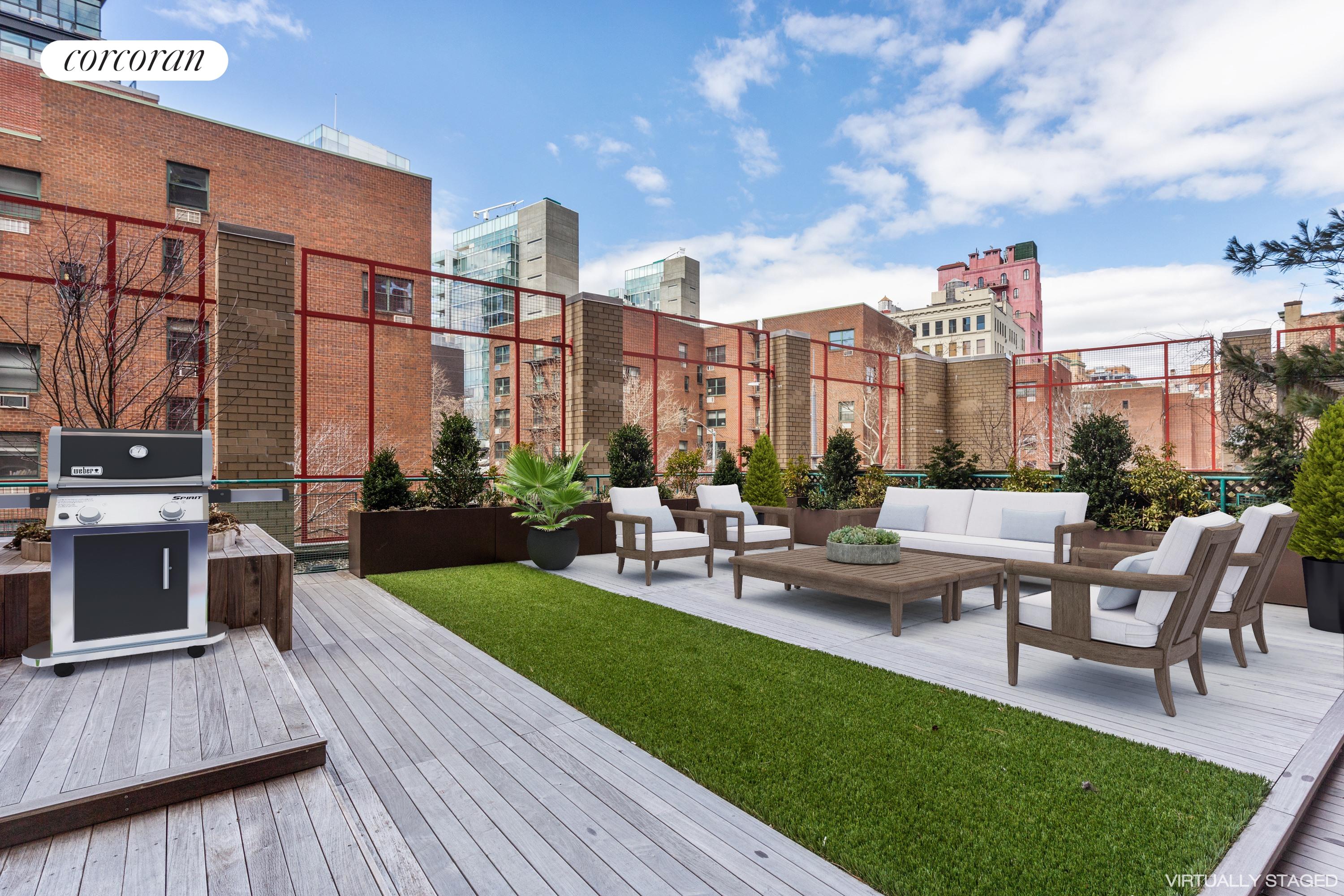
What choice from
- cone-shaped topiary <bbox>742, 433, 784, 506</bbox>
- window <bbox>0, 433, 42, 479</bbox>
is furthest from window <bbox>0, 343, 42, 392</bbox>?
cone-shaped topiary <bbox>742, 433, 784, 506</bbox>

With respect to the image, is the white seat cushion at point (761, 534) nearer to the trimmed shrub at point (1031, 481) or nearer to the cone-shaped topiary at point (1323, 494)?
the trimmed shrub at point (1031, 481)

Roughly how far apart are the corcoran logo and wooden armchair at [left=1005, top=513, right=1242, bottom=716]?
22.8 feet

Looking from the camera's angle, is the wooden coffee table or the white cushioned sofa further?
the white cushioned sofa

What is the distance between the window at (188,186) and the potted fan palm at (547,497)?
16969 mm

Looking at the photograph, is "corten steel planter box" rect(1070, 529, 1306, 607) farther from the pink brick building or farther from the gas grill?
the pink brick building

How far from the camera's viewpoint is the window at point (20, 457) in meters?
13.9

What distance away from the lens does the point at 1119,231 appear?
17484mm

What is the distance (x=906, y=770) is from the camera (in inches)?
87.2

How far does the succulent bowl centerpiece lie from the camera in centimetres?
482

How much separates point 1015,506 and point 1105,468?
1146 mm

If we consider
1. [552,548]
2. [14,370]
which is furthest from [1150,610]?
[14,370]

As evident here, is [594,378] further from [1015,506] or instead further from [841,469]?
[1015,506]

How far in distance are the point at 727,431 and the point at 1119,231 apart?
65.2ft

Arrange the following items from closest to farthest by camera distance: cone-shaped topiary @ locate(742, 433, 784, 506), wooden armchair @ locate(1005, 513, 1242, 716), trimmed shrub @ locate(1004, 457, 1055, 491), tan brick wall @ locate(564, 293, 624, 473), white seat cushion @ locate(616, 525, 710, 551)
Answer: wooden armchair @ locate(1005, 513, 1242, 716), white seat cushion @ locate(616, 525, 710, 551), trimmed shrub @ locate(1004, 457, 1055, 491), cone-shaped topiary @ locate(742, 433, 784, 506), tan brick wall @ locate(564, 293, 624, 473)
